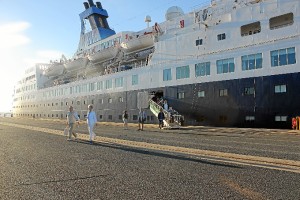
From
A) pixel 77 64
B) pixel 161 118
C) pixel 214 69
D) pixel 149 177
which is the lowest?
pixel 149 177

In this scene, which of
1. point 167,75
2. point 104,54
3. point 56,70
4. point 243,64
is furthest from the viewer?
point 56,70

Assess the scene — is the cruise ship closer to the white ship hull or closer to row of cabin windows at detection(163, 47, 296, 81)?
row of cabin windows at detection(163, 47, 296, 81)

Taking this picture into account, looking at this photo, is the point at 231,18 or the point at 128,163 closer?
the point at 128,163

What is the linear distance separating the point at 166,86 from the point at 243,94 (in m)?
8.36

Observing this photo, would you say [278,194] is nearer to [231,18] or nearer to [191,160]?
[191,160]

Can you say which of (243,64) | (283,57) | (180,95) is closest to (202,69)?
(180,95)

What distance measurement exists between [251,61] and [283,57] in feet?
7.56

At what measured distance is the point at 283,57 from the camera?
2053 centimetres

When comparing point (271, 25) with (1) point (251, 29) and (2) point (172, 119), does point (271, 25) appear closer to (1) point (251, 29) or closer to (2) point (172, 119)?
(1) point (251, 29)

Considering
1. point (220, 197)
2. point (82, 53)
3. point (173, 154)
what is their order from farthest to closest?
point (82, 53)
point (173, 154)
point (220, 197)

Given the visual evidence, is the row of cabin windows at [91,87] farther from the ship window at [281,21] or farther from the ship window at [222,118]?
the ship window at [281,21]

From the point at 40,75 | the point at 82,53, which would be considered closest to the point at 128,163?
the point at 82,53

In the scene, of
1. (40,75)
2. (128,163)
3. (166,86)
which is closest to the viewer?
(128,163)

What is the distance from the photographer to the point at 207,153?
32.0ft
